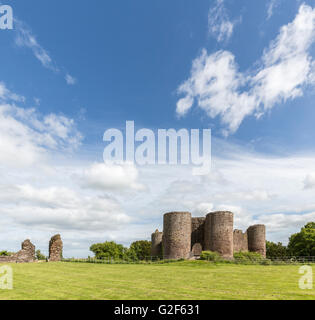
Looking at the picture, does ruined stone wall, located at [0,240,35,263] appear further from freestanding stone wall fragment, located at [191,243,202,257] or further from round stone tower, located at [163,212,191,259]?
freestanding stone wall fragment, located at [191,243,202,257]

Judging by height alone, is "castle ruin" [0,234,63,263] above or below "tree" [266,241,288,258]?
above

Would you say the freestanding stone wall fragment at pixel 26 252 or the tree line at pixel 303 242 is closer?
the freestanding stone wall fragment at pixel 26 252

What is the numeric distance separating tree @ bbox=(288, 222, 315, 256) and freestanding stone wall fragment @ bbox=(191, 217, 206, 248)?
21.3m

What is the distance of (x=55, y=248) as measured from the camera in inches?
1356

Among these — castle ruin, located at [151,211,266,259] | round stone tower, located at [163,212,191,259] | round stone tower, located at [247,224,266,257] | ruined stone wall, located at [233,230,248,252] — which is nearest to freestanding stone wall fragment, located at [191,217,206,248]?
castle ruin, located at [151,211,266,259]

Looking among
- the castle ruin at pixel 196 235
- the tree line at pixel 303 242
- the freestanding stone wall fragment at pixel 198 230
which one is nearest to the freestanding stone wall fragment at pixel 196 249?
the castle ruin at pixel 196 235

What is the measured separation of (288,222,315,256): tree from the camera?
48969 mm

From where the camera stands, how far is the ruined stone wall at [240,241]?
151ft

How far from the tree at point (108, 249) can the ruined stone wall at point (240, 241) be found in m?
32.9

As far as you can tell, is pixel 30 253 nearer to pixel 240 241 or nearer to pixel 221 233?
pixel 221 233

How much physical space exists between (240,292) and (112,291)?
5.12 m

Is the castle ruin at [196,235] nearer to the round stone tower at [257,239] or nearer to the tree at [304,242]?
the round stone tower at [257,239]

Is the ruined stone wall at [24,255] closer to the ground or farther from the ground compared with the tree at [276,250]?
farther from the ground
